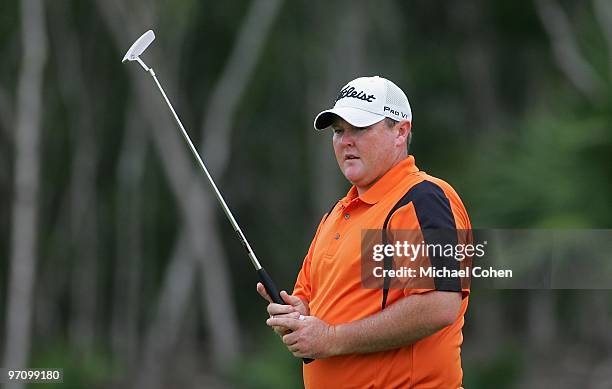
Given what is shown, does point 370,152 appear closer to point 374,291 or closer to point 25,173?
point 374,291

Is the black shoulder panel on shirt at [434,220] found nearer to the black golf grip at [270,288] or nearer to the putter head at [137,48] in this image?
the black golf grip at [270,288]

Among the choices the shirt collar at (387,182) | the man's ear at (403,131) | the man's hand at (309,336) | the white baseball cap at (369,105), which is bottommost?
the man's hand at (309,336)

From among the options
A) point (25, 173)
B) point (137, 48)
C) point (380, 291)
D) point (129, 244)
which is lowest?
point (380, 291)

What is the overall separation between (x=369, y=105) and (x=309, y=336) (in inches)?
30.7

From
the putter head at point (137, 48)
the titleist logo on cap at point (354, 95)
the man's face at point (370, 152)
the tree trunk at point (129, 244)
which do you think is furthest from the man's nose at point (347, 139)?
the tree trunk at point (129, 244)

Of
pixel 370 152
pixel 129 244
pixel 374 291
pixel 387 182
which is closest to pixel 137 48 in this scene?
pixel 370 152

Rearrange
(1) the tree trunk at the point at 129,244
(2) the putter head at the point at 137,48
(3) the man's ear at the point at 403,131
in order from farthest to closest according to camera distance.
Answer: (1) the tree trunk at the point at 129,244 < (2) the putter head at the point at 137,48 < (3) the man's ear at the point at 403,131

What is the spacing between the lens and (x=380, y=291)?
12.8 ft

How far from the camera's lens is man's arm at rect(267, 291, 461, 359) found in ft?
12.3

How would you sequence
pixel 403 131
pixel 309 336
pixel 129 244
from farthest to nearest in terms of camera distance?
pixel 129 244
pixel 403 131
pixel 309 336

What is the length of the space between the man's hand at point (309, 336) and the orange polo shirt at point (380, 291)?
12 centimetres

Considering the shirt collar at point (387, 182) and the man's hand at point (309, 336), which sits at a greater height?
the shirt collar at point (387, 182)

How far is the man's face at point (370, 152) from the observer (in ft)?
13.3

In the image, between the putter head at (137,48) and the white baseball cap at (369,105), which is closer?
the white baseball cap at (369,105)
